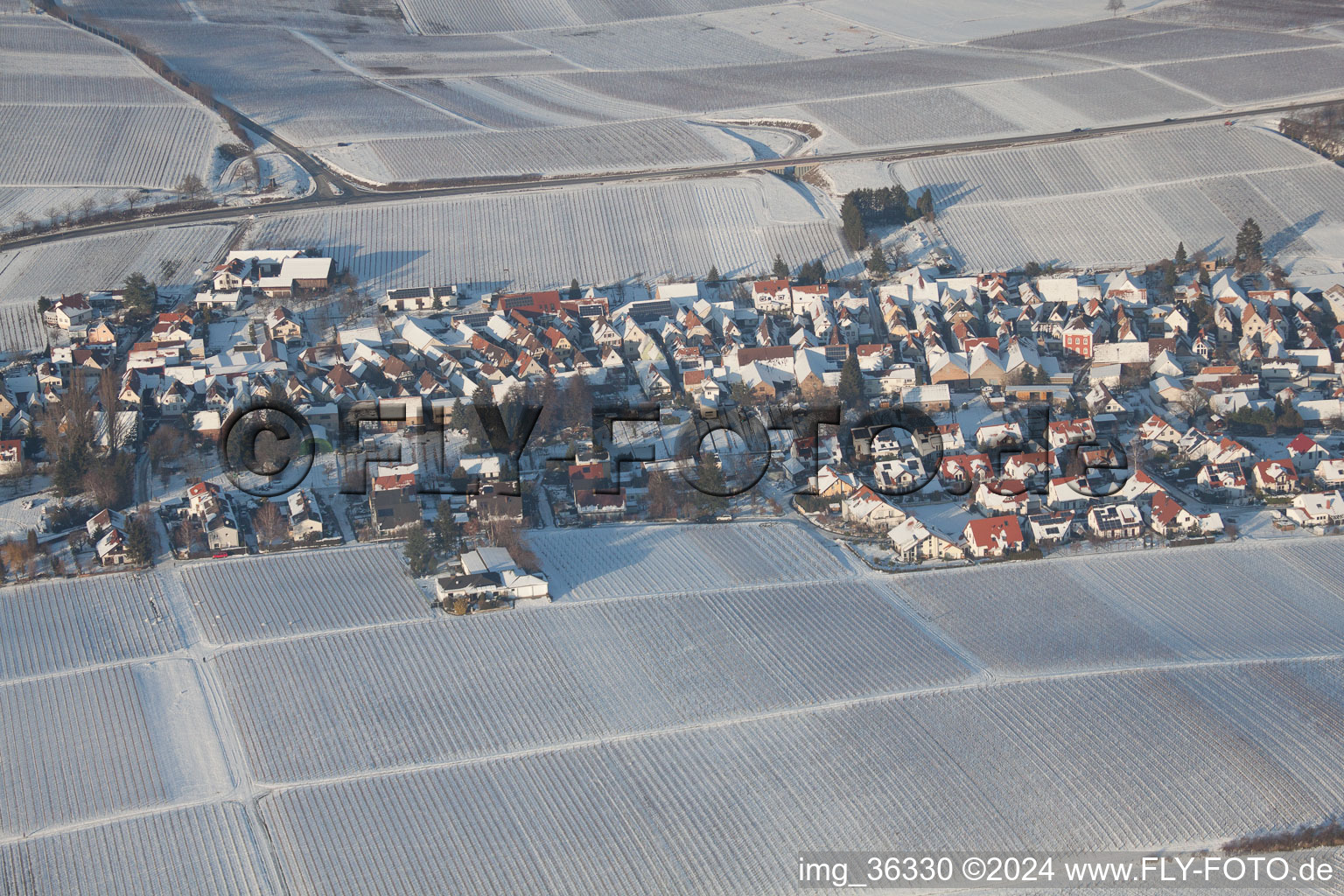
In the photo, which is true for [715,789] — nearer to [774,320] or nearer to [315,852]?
[315,852]

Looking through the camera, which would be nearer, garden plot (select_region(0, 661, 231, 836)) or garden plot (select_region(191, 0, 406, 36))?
garden plot (select_region(0, 661, 231, 836))

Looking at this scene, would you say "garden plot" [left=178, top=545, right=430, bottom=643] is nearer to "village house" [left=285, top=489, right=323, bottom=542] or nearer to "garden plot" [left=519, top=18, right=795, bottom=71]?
"village house" [left=285, top=489, right=323, bottom=542]

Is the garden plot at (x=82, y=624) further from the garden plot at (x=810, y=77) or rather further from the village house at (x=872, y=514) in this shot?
the garden plot at (x=810, y=77)

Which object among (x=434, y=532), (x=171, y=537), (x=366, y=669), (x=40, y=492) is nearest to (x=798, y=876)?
(x=366, y=669)

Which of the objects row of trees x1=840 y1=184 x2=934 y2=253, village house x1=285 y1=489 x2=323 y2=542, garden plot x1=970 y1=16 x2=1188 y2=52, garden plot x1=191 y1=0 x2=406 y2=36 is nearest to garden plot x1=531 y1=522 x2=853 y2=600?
village house x1=285 y1=489 x2=323 y2=542

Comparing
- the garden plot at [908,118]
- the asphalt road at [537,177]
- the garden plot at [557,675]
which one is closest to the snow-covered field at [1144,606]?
the garden plot at [557,675]

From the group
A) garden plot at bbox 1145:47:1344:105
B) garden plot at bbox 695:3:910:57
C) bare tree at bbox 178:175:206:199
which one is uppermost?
garden plot at bbox 695:3:910:57

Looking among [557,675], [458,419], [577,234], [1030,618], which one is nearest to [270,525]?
[458,419]
